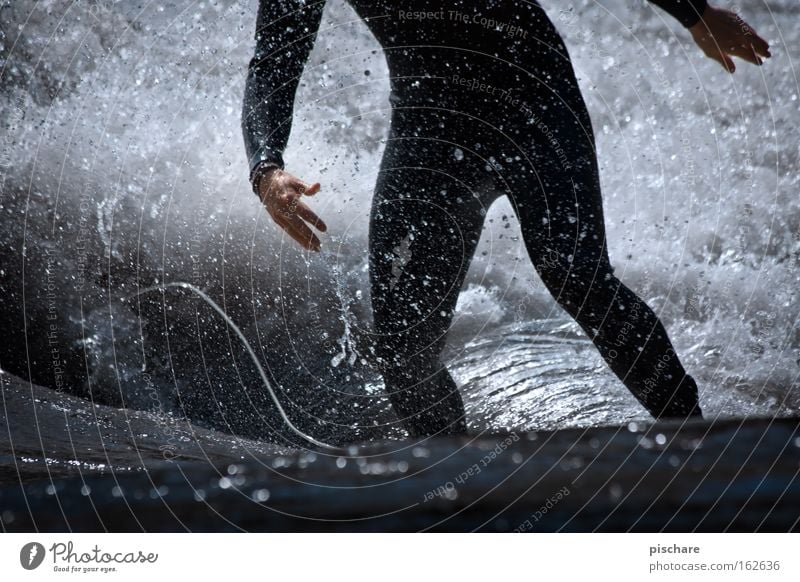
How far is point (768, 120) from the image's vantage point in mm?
680

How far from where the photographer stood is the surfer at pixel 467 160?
43 centimetres

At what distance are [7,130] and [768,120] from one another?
72 cm

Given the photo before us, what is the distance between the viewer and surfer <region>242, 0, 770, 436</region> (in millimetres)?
429

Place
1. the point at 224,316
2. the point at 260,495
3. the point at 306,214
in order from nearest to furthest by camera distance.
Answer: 1. the point at 260,495
2. the point at 306,214
3. the point at 224,316

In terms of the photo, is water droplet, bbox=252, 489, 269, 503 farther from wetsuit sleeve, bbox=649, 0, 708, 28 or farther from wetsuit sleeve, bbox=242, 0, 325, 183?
wetsuit sleeve, bbox=649, 0, 708, 28

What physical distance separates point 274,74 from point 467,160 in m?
0.14

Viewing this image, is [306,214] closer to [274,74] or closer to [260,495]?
[274,74]

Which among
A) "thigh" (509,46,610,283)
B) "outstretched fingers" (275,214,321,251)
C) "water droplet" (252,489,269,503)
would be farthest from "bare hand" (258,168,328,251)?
"water droplet" (252,489,269,503)

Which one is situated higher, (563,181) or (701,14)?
(701,14)

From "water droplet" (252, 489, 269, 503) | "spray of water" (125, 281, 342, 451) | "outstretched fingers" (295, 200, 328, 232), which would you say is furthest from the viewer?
"spray of water" (125, 281, 342, 451)

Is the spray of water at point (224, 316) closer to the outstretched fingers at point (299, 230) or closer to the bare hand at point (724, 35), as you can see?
the outstretched fingers at point (299, 230)

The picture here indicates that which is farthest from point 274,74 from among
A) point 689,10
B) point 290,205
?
point 689,10

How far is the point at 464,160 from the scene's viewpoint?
468mm

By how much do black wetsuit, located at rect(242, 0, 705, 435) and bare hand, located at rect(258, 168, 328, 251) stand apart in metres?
0.01
